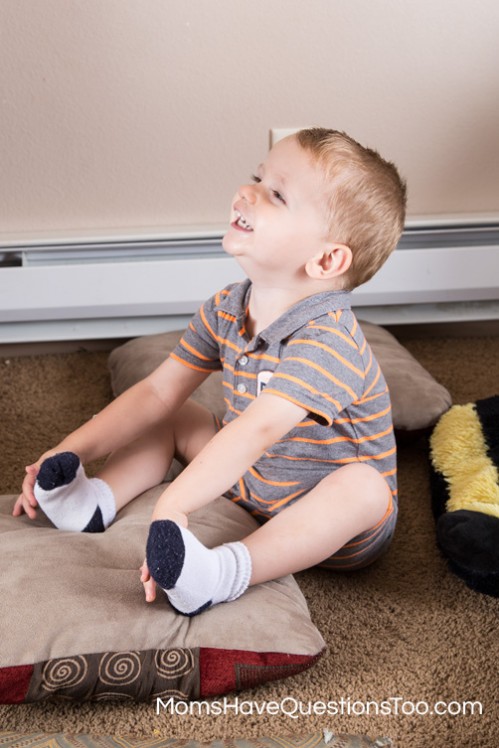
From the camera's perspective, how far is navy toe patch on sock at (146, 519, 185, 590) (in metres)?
0.85

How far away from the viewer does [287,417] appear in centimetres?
95

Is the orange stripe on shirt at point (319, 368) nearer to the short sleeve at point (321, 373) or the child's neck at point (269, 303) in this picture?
the short sleeve at point (321, 373)

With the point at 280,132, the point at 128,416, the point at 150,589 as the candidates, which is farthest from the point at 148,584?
the point at 280,132

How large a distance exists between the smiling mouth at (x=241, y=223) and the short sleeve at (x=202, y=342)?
14 centimetres

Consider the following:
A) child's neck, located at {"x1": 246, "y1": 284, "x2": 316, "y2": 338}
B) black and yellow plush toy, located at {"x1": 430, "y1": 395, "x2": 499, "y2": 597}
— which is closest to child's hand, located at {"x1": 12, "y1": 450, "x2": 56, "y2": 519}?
child's neck, located at {"x1": 246, "y1": 284, "x2": 316, "y2": 338}

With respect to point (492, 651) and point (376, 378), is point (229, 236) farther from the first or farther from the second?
point (492, 651)

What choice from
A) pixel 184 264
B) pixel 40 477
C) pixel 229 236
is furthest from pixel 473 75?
pixel 40 477

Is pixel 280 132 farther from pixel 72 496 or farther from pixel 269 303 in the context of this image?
pixel 72 496

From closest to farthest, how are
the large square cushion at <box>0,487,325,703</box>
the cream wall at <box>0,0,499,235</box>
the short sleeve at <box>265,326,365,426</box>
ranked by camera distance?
the large square cushion at <box>0,487,325,703</box>, the short sleeve at <box>265,326,365,426</box>, the cream wall at <box>0,0,499,235</box>

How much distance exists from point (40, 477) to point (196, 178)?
2.86 feet

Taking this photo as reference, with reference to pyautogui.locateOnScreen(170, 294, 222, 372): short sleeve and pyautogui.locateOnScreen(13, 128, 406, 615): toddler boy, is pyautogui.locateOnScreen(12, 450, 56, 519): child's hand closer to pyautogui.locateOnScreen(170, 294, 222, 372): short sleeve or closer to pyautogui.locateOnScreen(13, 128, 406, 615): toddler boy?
pyautogui.locateOnScreen(13, 128, 406, 615): toddler boy

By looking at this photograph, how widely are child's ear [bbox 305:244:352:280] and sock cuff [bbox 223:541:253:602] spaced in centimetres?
36

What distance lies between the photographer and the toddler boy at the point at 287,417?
938mm

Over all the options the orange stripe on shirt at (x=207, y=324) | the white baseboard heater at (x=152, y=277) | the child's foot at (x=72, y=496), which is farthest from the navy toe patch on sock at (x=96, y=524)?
the white baseboard heater at (x=152, y=277)
